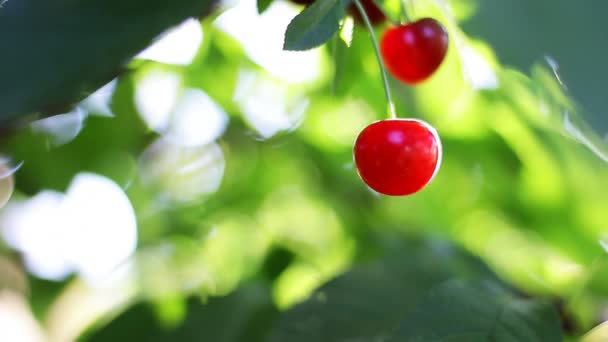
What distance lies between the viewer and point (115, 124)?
1000mm

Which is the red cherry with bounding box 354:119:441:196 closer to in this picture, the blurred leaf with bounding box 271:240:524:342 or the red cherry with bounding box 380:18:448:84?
the red cherry with bounding box 380:18:448:84

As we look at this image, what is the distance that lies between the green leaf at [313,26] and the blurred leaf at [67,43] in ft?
0.20

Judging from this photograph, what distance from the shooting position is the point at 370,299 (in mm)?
707

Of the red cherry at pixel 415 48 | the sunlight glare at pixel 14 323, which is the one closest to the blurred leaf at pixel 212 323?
the red cherry at pixel 415 48

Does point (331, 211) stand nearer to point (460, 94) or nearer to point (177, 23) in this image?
point (460, 94)

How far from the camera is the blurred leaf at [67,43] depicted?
0.33 meters

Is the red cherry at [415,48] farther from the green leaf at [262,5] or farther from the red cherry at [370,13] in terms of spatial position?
the green leaf at [262,5]

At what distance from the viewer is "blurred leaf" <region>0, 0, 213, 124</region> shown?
33 centimetres

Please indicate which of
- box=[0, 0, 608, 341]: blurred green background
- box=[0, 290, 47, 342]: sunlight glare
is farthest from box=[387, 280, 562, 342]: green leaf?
box=[0, 290, 47, 342]: sunlight glare

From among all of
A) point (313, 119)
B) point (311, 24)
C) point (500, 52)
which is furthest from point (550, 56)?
point (313, 119)

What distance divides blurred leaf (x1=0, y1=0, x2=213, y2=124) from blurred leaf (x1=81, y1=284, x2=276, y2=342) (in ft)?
1.69

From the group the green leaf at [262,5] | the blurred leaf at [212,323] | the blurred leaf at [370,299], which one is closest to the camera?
the green leaf at [262,5]

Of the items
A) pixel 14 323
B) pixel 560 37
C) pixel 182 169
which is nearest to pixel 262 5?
pixel 560 37

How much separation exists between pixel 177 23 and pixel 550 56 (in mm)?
211
